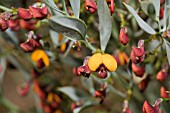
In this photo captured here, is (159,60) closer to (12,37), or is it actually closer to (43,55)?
(43,55)

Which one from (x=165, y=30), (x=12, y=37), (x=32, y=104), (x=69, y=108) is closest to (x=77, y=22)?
(x=165, y=30)

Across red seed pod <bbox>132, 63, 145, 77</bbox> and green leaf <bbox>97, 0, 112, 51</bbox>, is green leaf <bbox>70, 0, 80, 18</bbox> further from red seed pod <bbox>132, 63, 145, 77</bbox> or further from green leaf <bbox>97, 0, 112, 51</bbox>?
red seed pod <bbox>132, 63, 145, 77</bbox>

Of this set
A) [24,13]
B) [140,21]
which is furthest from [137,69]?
[24,13]

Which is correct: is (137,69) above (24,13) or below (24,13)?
below

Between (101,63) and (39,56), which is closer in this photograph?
(101,63)

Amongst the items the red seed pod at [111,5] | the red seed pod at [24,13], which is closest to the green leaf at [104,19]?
the red seed pod at [111,5]

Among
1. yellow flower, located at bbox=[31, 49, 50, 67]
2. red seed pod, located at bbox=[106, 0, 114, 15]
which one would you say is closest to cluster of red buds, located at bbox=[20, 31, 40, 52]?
yellow flower, located at bbox=[31, 49, 50, 67]

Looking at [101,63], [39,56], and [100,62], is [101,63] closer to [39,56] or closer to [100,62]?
[100,62]

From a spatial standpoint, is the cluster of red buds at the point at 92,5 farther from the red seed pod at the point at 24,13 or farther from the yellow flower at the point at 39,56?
the yellow flower at the point at 39,56

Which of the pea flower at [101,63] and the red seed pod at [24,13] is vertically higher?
the red seed pod at [24,13]
